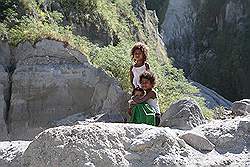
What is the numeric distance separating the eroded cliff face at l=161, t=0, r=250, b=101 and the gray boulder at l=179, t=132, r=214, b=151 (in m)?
36.5

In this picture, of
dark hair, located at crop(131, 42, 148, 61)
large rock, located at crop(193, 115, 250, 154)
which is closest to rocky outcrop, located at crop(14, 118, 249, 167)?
large rock, located at crop(193, 115, 250, 154)

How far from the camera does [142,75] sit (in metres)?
6.31

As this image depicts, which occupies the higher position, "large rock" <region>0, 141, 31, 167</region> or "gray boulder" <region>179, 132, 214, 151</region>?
"gray boulder" <region>179, 132, 214, 151</region>

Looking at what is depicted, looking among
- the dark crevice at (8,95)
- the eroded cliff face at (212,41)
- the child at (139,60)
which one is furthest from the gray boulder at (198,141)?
the eroded cliff face at (212,41)

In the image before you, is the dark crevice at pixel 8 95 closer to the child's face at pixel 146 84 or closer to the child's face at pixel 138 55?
the child's face at pixel 138 55

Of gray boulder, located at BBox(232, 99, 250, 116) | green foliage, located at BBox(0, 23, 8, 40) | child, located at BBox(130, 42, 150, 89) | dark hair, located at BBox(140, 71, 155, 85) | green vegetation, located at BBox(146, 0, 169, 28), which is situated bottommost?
gray boulder, located at BBox(232, 99, 250, 116)

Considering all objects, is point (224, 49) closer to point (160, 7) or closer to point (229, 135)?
point (160, 7)

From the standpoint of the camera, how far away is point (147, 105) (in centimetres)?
611

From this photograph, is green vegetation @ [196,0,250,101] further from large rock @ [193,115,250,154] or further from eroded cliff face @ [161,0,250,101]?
large rock @ [193,115,250,154]

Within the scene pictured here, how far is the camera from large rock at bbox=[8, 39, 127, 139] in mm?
10906

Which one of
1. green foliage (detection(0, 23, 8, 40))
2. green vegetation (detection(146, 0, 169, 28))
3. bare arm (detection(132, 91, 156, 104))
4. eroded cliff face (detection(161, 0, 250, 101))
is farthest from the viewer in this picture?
green vegetation (detection(146, 0, 169, 28))

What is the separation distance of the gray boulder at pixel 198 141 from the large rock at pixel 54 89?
617 centimetres

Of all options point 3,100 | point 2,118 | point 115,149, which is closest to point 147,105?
point 115,149

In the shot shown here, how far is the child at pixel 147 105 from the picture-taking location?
5914 millimetres
